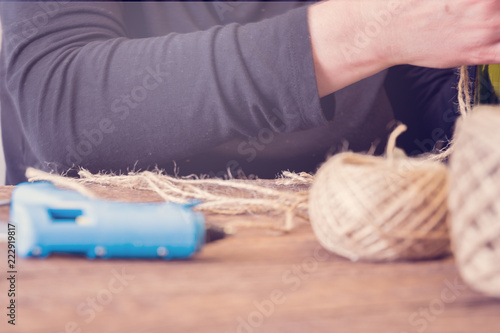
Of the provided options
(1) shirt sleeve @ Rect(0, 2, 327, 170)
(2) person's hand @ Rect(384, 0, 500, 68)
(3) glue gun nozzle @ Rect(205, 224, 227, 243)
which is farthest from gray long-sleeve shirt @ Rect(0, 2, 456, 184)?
(3) glue gun nozzle @ Rect(205, 224, 227, 243)

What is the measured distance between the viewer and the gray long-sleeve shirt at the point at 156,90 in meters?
0.52

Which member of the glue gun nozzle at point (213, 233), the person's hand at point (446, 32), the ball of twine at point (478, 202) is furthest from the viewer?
the person's hand at point (446, 32)

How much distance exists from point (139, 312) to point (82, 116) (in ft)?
1.36

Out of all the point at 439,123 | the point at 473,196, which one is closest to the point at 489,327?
the point at 473,196

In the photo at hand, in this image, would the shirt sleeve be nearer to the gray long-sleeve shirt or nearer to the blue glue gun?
the gray long-sleeve shirt

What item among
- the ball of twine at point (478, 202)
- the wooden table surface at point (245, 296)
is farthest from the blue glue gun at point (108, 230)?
the ball of twine at point (478, 202)

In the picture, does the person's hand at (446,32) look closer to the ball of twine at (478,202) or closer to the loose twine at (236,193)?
the loose twine at (236,193)

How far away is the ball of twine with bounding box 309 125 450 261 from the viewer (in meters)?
0.27

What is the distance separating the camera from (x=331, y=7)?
52 centimetres

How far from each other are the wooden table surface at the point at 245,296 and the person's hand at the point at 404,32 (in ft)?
0.93

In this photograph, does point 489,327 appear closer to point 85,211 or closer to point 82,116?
point 85,211

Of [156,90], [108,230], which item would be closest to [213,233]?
[108,230]

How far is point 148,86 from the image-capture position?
574mm

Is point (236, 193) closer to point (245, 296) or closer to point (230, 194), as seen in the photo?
point (230, 194)
